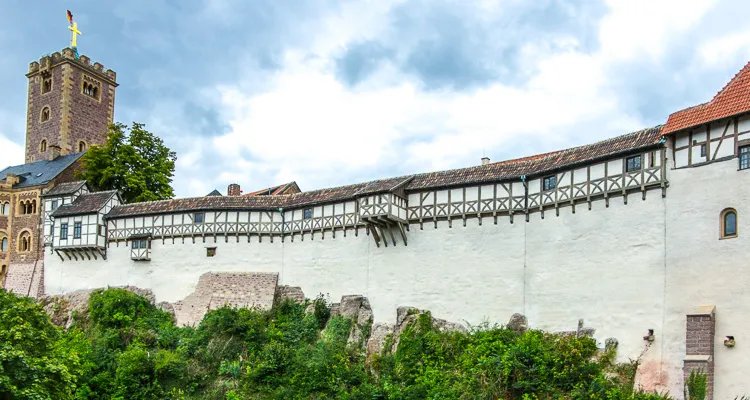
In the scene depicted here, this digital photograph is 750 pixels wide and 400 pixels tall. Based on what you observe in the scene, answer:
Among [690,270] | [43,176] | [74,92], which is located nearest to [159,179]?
[43,176]

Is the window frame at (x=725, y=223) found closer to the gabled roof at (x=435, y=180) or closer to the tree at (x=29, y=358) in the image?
the gabled roof at (x=435, y=180)

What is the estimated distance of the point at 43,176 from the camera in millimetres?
44156

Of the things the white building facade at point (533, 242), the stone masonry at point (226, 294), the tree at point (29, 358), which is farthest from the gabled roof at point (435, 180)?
the tree at point (29, 358)

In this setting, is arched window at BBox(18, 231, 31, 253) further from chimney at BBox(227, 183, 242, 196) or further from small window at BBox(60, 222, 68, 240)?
chimney at BBox(227, 183, 242, 196)

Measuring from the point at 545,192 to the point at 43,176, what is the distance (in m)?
32.2

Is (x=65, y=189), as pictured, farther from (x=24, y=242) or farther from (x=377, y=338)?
(x=377, y=338)

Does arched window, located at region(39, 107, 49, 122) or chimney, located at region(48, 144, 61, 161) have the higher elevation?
arched window, located at region(39, 107, 49, 122)

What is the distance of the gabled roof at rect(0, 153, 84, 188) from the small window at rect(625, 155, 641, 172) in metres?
33.6

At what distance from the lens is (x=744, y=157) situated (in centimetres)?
2050

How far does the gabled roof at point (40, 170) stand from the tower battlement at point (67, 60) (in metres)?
7.29

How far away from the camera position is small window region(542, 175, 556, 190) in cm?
2570

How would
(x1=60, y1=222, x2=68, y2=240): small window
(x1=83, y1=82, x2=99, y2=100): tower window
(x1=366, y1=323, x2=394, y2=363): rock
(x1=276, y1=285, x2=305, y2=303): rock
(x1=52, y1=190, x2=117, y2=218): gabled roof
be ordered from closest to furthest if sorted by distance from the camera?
(x1=366, y1=323, x2=394, y2=363): rock → (x1=276, y1=285, x2=305, y2=303): rock → (x1=52, y1=190, x2=117, y2=218): gabled roof → (x1=60, y1=222, x2=68, y2=240): small window → (x1=83, y1=82, x2=99, y2=100): tower window

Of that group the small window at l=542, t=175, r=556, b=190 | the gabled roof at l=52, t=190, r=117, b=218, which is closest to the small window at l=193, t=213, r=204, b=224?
the gabled roof at l=52, t=190, r=117, b=218

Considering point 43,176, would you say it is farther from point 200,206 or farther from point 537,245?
point 537,245
